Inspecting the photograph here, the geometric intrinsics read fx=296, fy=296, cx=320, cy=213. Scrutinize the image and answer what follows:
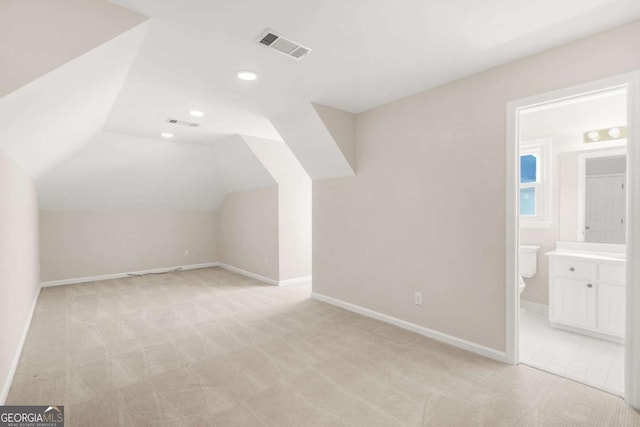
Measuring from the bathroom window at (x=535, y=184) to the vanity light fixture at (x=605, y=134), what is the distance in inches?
14.8

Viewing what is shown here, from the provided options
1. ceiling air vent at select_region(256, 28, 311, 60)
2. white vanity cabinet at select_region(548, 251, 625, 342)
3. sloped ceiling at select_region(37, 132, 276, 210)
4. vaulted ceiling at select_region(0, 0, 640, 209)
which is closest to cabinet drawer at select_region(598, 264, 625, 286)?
white vanity cabinet at select_region(548, 251, 625, 342)

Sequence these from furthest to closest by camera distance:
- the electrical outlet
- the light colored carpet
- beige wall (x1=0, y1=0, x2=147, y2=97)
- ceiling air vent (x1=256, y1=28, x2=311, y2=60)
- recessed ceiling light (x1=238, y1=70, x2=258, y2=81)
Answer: the electrical outlet → recessed ceiling light (x1=238, y1=70, x2=258, y2=81) → ceiling air vent (x1=256, y1=28, x2=311, y2=60) → the light colored carpet → beige wall (x1=0, y1=0, x2=147, y2=97)

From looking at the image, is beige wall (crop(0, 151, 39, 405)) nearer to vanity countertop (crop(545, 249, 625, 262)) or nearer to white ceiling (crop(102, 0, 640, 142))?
white ceiling (crop(102, 0, 640, 142))

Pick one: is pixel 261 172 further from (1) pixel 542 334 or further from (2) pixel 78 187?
(1) pixel 542 334

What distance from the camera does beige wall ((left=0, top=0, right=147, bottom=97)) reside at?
1.40 m

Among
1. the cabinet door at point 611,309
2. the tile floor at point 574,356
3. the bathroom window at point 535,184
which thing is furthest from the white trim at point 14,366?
the bathroom window at point 535,184

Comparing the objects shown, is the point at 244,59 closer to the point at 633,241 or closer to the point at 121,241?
the point at 633,241

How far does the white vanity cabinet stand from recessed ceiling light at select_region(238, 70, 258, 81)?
141 inches

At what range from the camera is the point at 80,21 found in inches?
61.7

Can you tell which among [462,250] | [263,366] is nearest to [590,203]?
[462,250]

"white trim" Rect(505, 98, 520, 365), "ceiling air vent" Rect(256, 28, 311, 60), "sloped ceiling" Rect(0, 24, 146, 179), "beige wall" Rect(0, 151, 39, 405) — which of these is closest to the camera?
"sloped ceiling" Rect(0, 24, 146, 179)

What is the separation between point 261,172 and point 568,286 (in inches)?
174

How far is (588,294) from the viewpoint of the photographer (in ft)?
9.80

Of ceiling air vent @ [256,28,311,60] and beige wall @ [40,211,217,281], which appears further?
beige wall @ [40,211,217,281]
